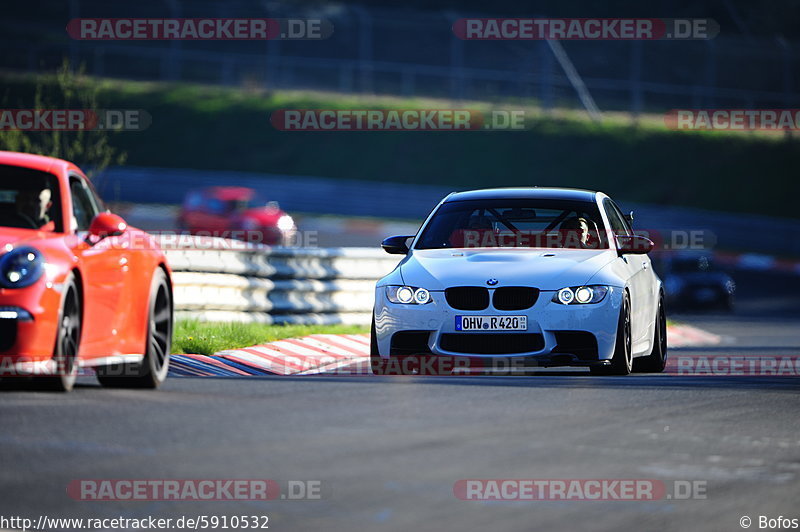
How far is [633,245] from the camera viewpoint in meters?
12.7

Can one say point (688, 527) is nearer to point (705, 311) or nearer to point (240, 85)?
point (705, 311)

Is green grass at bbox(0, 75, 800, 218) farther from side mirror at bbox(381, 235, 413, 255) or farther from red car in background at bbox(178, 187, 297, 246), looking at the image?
side mirror at bbox(381, 235, 413, 255)

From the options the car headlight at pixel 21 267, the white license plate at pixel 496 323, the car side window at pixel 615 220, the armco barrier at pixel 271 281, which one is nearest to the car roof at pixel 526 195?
→ the car side window at pixel 615 220

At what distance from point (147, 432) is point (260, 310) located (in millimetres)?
10275

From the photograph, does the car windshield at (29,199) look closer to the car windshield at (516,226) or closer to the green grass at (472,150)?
the car windshield at (516,226)

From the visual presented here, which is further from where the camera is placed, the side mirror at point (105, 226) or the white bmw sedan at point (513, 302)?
the white bmw sedan at point (513, 302)

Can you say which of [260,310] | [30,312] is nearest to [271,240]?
[260,310]

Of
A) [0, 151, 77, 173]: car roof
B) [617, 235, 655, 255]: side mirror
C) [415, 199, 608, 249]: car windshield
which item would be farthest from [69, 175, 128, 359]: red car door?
[617, 235, 655, 255]: side mirror

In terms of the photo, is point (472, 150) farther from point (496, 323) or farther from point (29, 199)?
point (29, 199)

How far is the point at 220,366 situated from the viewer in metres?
12.6

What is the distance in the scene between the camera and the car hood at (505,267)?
38.2ft

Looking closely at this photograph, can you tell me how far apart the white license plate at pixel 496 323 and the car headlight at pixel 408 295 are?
374 millimetres

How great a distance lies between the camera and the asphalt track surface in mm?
6160

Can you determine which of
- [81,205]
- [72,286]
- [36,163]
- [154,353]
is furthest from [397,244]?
[72,286]
